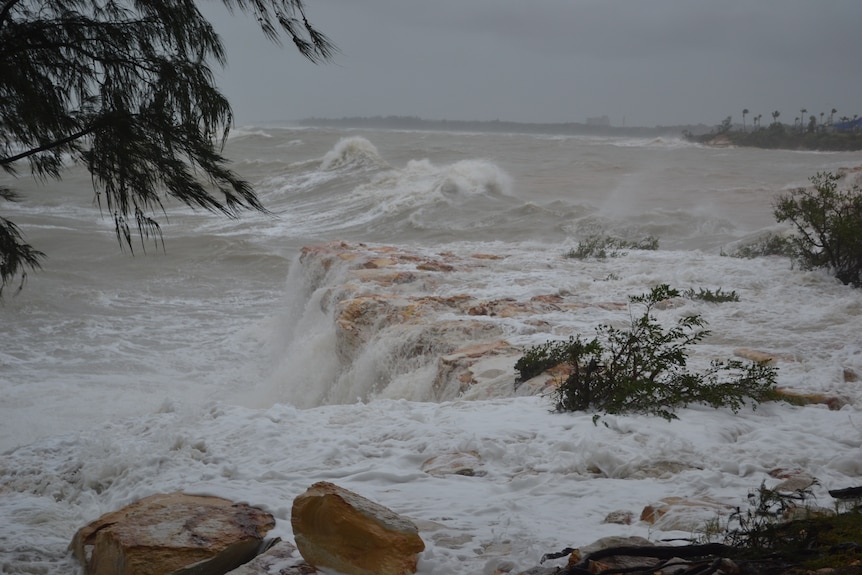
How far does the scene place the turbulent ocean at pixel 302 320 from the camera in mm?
4063

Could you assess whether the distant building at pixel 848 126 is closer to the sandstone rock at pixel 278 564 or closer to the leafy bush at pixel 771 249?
the leafy bush at pixel 771 249

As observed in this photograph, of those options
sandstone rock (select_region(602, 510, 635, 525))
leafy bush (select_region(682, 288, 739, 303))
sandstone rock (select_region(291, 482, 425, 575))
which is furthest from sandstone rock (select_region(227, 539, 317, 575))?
leafy bush (select_region(682, 288, 739, 303))

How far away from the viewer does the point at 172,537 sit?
3025mm

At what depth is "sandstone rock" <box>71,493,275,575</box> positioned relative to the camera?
2.91m

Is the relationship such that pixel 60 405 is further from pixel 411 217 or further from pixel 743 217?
pixel 743 217

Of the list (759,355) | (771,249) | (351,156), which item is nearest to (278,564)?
(759,355)

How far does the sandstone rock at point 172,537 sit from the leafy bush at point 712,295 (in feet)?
20.6

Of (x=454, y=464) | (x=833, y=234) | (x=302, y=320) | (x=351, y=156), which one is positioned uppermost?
(x=351, y=156)

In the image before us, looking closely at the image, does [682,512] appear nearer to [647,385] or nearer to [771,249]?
[647,385]

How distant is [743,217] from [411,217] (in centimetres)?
873

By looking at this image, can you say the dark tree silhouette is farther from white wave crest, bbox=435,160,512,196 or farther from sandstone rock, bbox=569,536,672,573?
white wave crest, bbox=435,160,512,196

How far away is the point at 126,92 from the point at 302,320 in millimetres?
7425

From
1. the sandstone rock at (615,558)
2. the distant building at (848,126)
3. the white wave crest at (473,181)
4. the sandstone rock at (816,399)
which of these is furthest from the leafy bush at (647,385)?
the distant building at (848,126)

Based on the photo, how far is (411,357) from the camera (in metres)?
7.28
